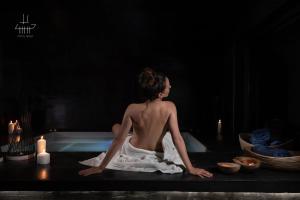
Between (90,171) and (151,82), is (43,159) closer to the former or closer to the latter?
(90,171)

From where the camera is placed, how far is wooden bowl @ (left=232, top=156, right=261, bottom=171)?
2.16 metres

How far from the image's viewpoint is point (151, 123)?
2.37 m

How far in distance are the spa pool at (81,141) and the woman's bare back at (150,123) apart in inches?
111

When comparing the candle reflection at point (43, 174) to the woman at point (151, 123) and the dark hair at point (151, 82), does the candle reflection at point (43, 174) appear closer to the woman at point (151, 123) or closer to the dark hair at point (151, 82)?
the woman at point (151, 123)

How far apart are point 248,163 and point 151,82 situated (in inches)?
36.1

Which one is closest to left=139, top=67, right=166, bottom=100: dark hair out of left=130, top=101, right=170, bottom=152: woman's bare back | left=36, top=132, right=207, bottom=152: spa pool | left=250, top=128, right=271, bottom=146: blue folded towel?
left=130, top=101, right=170, bottom=152: woman's bare back

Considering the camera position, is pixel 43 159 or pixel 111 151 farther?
pixel 43 159

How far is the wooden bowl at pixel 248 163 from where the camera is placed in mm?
2156

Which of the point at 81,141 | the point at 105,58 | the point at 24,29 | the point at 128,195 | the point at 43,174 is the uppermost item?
the point at 24,29

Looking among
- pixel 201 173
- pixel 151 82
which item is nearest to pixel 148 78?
pixel 151 82

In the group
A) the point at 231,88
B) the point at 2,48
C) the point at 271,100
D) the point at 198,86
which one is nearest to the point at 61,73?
the point at 2,48

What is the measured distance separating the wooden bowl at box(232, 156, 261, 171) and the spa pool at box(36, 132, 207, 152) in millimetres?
2864

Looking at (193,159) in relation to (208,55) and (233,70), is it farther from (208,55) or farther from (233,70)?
(208,55)

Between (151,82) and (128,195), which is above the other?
(151,82)
